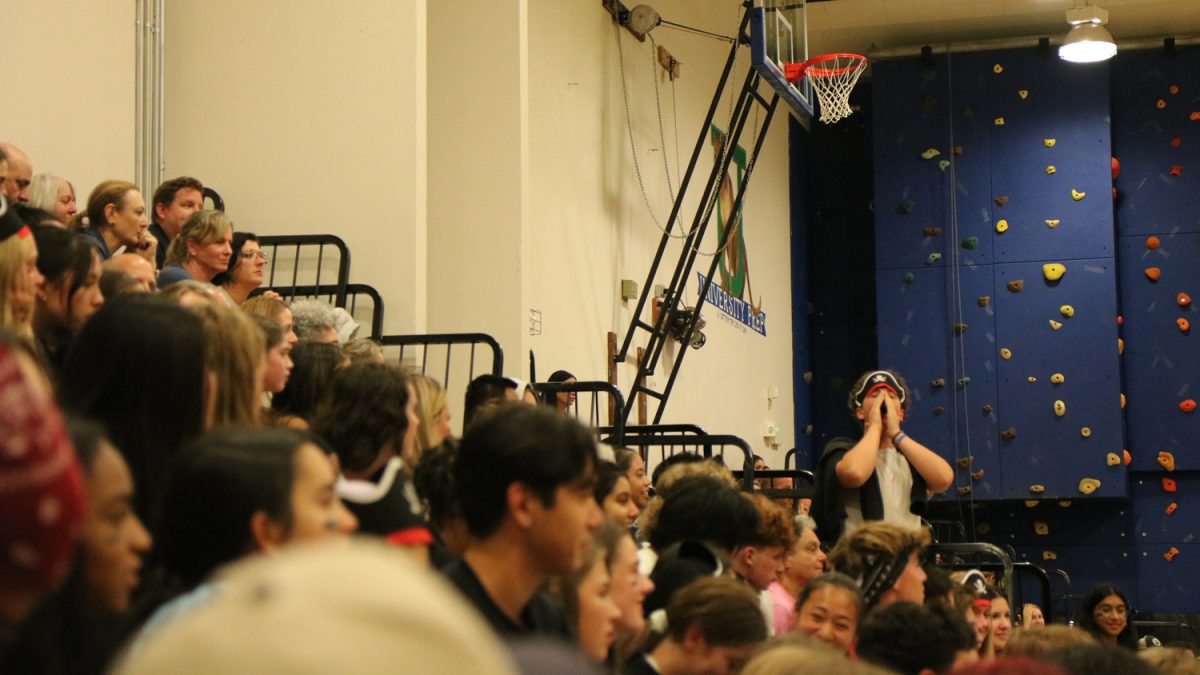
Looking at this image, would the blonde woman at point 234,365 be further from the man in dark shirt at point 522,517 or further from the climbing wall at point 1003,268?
the climbing wall at point 1003,268

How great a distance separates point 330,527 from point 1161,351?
11.4 m

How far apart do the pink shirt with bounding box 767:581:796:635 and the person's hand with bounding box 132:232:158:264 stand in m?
2.27

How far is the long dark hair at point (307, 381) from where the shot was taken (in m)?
3.58

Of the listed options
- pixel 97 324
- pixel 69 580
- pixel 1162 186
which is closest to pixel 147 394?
pixel 97 324

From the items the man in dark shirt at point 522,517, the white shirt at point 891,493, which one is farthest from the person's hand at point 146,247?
the man in dark shirt at point 522,517

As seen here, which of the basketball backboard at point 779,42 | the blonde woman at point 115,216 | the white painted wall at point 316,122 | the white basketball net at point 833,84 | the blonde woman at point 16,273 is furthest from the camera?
the white basketball net at point 833,84

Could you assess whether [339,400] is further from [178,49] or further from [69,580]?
[178,49]

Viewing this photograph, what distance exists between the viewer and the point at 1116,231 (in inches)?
487

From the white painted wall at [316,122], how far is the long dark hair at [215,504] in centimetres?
420

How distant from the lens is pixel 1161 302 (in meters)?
12.2

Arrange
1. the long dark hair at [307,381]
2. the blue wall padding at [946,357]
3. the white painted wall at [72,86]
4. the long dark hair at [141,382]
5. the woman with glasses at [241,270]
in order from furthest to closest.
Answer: the blue wall padding at [946,357]
the white painted wall at [72,86]
the woman with glasses at [241,270]
the long dark hair at [307,381]
the long dark hair at [141,382]

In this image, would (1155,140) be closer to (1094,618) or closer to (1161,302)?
(1161,302)

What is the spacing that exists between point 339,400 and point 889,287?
33.2 feet

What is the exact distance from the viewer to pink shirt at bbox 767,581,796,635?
4.38 meters
